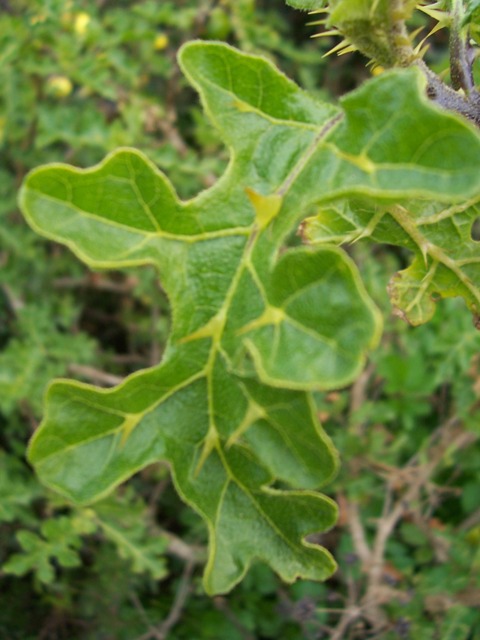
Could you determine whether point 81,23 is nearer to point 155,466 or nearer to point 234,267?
point 155,466

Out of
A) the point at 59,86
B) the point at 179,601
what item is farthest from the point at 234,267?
the point at 59,86

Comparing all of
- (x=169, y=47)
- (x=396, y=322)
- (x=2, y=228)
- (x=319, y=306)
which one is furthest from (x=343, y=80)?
(x=319, y=306)

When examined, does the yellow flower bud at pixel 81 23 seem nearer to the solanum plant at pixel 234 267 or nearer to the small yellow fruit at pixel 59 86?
the small yellow fruit at pixel 59 86

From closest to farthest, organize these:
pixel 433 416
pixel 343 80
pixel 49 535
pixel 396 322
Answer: pixel 49 535
pixel 396 322
pixel 433 416
pixel 343 80

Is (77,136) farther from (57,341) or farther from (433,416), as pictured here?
(433,416)

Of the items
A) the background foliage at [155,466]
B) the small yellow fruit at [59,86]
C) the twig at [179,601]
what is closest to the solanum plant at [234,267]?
the background foliage at [155,466]

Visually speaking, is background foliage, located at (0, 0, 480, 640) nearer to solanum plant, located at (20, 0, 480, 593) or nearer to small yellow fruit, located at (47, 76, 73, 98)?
small yellow fruit, located at (47, 76, 73, 98)
